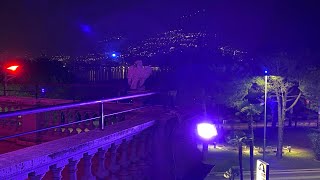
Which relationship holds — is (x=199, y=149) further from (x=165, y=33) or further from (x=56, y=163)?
(x=165, y=33)

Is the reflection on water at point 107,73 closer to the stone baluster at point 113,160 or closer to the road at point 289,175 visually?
the road at point 289,175

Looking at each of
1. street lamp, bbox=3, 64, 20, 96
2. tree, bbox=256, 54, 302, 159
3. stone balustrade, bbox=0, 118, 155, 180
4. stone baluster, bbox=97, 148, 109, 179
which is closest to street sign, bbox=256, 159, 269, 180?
stone balustrade, bbox=0, 118, 155, 180

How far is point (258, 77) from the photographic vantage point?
33.6m

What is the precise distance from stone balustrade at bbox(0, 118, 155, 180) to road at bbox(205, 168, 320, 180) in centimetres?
2115

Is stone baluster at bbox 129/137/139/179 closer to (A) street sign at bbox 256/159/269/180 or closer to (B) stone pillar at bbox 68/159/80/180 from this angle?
(B) stone pillar at bbox 68/159/80/180

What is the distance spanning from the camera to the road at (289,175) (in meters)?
26.5

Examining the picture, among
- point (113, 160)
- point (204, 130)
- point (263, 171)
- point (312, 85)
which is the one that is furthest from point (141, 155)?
point (312, 85)

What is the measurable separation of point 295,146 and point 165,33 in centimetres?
2334

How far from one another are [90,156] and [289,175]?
25.9 m

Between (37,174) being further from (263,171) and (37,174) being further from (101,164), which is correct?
(263,171)

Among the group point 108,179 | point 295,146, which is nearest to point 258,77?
point 295,146

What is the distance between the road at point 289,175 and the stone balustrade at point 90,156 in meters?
21.1

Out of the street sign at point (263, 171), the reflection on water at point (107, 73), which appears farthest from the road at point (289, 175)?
the street sign at point (263, 171)

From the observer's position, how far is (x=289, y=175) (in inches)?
1086
